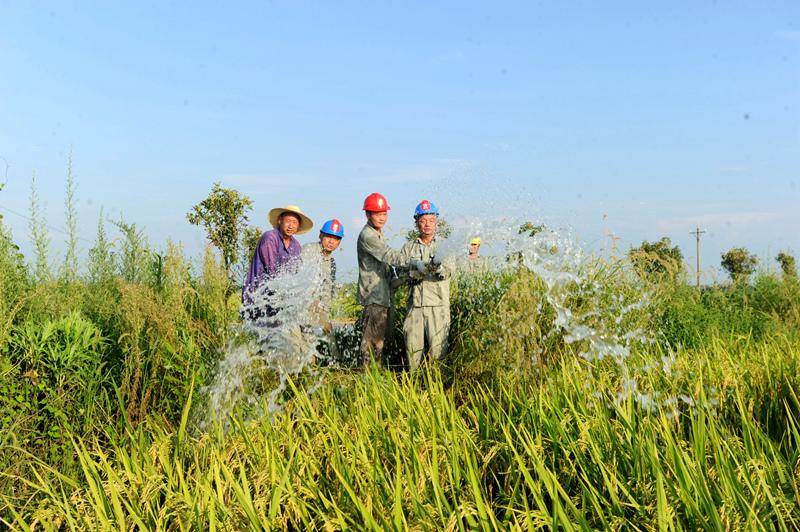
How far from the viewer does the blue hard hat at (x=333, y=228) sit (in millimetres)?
6289

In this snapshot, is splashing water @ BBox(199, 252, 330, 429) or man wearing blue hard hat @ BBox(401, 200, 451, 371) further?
man wearing blue hard hat @ BBox(401, 200, 451, 371)

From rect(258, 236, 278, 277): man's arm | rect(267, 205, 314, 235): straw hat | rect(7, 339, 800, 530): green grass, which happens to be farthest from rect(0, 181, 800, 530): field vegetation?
rect(267, 205, 314, 235): straw hat

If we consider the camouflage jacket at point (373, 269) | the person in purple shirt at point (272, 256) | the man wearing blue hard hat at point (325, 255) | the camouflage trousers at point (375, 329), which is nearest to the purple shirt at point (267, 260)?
the person in purple shirt at point (272, 256)

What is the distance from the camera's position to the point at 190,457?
156 inches

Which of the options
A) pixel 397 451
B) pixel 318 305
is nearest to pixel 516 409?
pixel 397 451

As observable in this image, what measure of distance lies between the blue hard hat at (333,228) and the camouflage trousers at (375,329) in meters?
0.76

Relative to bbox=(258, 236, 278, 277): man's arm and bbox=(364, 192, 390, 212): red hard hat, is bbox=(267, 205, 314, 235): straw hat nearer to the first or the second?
bbox=(258, 236, 278, 277): man's arm

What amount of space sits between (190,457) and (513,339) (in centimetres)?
242

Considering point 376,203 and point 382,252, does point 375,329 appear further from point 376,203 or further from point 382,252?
point 376,203

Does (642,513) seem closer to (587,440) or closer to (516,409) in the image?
(587,440)

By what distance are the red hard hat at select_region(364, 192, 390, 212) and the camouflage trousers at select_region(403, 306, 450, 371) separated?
98 cm

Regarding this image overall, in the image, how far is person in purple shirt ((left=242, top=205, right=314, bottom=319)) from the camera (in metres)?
6.27

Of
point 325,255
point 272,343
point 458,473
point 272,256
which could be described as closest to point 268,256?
point 272,256

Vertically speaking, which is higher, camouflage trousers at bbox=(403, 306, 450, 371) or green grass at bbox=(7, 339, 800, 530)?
camouflage trousers at bbox=(403, 306, 450, 371)
